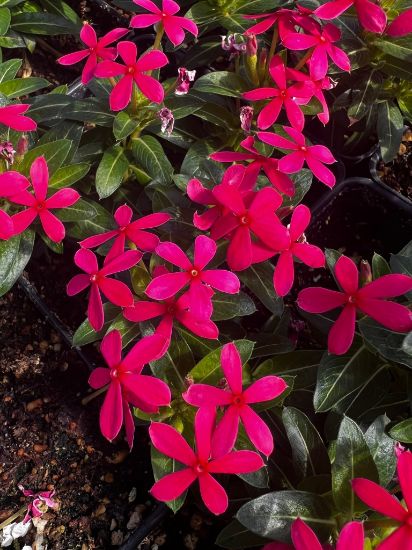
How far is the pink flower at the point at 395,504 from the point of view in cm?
74

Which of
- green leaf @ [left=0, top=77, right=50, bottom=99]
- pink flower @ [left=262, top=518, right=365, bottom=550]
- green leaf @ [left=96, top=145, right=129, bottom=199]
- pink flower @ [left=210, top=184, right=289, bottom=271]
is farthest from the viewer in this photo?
green leaf @ [left=0, top=77, right=50, bottom=99]

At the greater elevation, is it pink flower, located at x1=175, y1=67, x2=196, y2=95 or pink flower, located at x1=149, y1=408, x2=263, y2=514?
pink flower, located at x1=175, y1=67, x2=196, y2=95

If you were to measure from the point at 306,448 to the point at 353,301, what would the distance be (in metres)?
0.27

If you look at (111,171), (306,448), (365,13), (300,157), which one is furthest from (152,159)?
(306,448)

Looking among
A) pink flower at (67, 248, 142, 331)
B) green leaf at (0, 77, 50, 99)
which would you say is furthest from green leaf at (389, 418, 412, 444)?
green leaf at (0, 77, 50, 99)

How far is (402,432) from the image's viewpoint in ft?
3.22

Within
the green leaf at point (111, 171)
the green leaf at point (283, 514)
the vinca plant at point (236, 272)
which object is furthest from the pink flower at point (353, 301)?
the green leaf at point (111, 171)

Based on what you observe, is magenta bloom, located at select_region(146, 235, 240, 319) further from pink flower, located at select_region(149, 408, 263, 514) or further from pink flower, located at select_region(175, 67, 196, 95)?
pink flower, located at select_region(175, 67, 196, 95)

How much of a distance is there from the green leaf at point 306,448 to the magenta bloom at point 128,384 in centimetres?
26

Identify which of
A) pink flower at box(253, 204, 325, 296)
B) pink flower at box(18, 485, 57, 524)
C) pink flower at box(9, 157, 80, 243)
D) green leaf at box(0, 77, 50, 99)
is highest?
pink flower at box(253, 204, 325, 296)

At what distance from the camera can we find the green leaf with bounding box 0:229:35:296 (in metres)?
1.14

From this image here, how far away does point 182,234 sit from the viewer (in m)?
1.14

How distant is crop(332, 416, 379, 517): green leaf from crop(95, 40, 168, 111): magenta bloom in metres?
0.65

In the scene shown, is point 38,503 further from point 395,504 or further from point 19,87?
point 19,87
